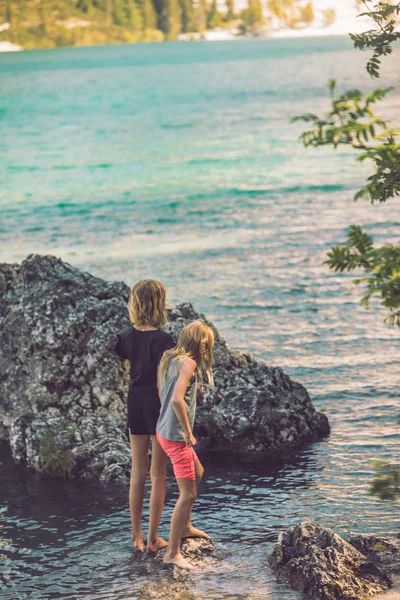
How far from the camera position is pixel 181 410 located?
21.8ft

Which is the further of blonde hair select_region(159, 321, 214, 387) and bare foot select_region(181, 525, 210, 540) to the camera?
bare foot select_region(181, 525, 210, 540)

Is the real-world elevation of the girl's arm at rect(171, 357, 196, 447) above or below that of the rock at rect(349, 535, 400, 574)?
above

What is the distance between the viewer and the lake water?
7.36m

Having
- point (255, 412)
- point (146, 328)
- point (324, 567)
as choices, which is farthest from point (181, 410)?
point (255, 412)

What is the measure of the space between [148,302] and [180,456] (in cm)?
119

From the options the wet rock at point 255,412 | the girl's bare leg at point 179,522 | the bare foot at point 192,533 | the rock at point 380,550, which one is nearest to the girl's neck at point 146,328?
the girl's bare leg at point 179,522

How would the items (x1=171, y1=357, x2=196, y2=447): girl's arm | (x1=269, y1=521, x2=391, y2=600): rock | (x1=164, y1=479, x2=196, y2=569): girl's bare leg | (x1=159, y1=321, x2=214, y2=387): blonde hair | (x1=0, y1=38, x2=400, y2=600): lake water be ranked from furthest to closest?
(x1=0, y1=38, x2=400, y2=600): lake water < (x1=164, y1=479, x2=196, y2=569): girl's bare leg < (x1=159, y1=321, x2=214, y2=387): blonde hair < (x1=171, y1=357, x2=196, y2=447): girl's arm < (x1=269, y1=521, x2=391, y2=600): rock

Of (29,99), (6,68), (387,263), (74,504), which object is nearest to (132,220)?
(74,504)

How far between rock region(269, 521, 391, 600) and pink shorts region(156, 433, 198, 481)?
2.80ft

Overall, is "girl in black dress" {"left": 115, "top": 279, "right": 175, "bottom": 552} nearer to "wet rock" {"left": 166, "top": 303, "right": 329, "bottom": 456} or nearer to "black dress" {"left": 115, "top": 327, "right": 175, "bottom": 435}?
"black dress" {"left": 115, "top": 327, "right": 175, "bottom": 435}

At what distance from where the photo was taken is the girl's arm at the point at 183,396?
6.64 m

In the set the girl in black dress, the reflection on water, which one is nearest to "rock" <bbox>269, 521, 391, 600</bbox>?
the reflection on water

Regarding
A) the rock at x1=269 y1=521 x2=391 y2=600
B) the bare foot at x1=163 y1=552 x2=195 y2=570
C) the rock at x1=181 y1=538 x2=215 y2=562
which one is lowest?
the rock at x1=181 y1=538 x2=215 y2=562

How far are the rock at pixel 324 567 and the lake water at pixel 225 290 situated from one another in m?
0.16
